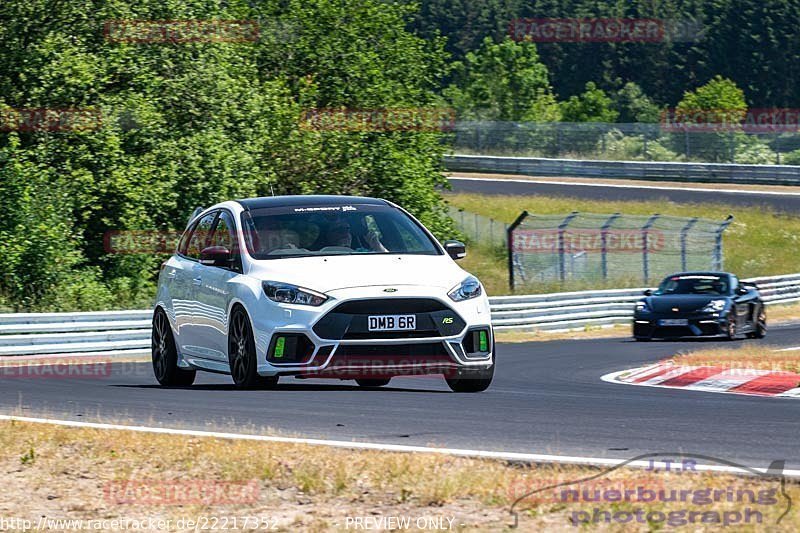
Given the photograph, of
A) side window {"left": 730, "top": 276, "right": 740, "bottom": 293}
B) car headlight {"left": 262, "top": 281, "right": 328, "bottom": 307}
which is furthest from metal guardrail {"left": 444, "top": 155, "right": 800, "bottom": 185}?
car headlight {"left": 262, "top": 281, "right": 328, "bottom": 307}

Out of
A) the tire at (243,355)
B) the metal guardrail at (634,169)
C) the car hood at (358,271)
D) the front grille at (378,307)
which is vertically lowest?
the metal guardrail at (634,169)

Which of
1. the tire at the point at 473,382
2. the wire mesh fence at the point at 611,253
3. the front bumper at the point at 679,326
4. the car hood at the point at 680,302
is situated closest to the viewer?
the tire at the point at 473,382

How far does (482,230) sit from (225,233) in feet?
106

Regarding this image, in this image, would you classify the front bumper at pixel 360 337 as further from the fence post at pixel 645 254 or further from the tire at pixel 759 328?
the fence post at pixel 645 254

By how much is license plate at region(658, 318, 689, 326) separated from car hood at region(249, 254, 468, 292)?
12.8 m

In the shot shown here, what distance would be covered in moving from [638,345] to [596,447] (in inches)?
593

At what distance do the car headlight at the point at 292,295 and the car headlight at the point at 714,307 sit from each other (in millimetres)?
13783

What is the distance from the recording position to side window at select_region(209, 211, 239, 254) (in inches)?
433

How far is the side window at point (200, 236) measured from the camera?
1172 cm

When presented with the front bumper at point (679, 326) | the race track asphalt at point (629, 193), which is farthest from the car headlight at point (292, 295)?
the race track asphalt at point (629, 193)

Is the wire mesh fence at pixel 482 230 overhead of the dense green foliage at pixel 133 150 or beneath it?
beneath

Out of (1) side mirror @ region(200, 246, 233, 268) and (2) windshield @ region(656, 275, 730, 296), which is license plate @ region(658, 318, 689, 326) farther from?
(1) side mirror @ region(200, 246, 233, 268)

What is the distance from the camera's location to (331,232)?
10.8 m

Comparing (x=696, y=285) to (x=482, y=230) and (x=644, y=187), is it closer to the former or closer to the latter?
(x=482, y=230)
